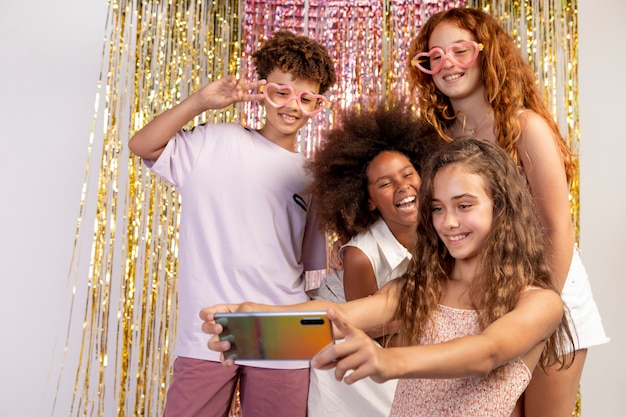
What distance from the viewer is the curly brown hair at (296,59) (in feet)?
Answer: 6.31

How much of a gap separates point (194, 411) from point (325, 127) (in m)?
1.48

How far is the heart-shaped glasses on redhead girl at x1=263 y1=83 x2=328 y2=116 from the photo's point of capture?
188cm

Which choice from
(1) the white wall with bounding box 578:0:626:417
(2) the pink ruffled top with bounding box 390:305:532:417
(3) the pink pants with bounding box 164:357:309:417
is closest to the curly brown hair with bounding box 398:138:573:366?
(2) the pink ruffled top with bounding box 390:305:532:417

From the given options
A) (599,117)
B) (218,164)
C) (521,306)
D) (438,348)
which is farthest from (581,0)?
(438,348)

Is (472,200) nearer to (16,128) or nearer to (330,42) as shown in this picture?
(330,42)

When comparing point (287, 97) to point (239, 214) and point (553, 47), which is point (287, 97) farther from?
point (553, 47)

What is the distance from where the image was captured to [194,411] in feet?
5.66

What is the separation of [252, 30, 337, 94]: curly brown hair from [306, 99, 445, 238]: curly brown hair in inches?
6.6

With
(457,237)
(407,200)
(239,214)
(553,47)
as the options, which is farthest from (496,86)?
(553,47)

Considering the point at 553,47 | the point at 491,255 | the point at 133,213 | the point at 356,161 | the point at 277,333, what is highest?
the point at 553,47

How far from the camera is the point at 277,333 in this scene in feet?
3.45

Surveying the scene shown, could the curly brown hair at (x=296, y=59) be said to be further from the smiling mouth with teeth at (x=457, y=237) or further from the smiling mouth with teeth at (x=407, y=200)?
the smiling mouth with teeth at (x=457, y=237)

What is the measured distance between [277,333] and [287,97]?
96 cm

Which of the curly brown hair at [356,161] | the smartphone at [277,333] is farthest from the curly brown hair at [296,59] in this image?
the smartphone at [277,333]
